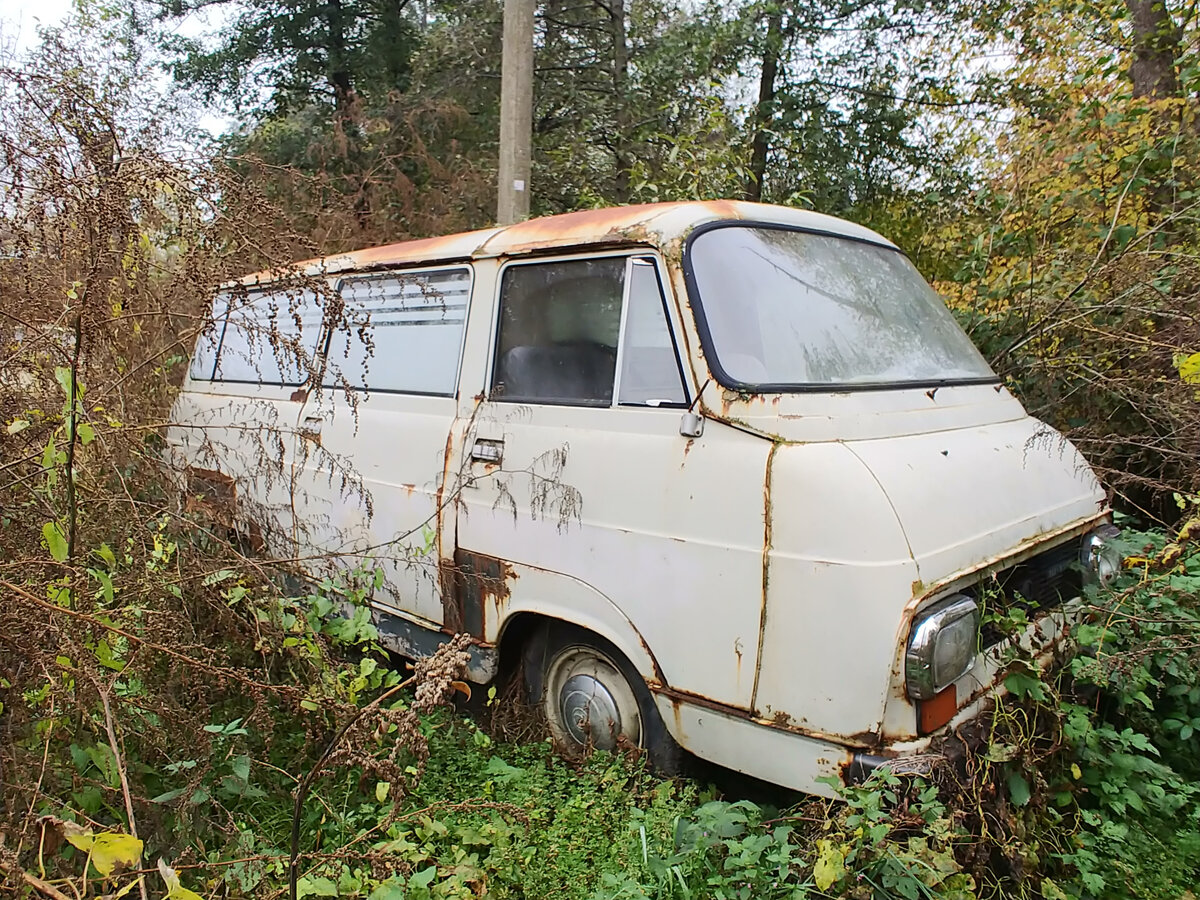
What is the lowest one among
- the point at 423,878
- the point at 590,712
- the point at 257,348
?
the point at 423,878

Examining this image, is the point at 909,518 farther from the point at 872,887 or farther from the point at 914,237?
the point at 914,237

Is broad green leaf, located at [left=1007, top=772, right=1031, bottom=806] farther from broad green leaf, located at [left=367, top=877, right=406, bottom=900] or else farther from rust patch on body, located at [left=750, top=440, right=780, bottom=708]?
broad green leaf, located at [left=367, top=877, right=406, bottom=900]

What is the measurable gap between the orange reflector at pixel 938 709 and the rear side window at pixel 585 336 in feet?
3.94

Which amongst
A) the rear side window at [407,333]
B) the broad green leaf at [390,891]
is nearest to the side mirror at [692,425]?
the rear side window at [407,333]

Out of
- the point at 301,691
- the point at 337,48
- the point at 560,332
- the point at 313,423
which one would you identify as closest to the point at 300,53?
the point at 337,48

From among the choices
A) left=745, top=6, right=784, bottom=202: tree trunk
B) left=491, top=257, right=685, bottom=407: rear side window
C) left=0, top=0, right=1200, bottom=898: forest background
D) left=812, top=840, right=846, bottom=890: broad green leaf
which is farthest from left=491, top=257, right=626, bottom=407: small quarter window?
left=745, top=6, right=784, bottom=202: tree trunk

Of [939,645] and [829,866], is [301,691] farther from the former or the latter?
[939,645]

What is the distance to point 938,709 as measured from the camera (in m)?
2.37

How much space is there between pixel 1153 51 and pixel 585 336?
19.0ft

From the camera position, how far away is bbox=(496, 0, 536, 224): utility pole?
7219mm

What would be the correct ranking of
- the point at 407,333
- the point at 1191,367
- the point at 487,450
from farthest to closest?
the point at 407,333 → the point at 487,450 → the point at 1191,367

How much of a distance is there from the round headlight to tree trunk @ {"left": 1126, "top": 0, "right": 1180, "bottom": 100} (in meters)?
4.32

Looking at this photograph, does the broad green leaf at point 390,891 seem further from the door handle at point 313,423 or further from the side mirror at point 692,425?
the door handle at point 313,423

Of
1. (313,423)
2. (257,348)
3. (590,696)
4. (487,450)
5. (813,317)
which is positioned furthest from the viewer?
(257,348)
